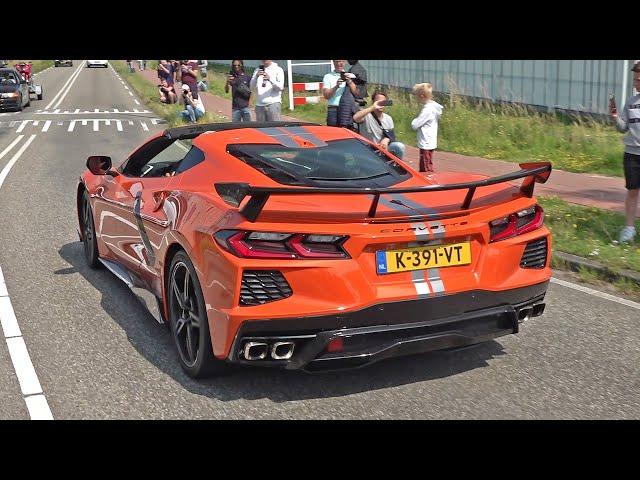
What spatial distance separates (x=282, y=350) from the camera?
4.24m

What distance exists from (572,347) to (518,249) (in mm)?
1082

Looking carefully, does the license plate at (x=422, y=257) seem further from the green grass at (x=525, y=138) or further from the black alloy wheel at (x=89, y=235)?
the green grass at (x=525, y=138)

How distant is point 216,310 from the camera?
433 cm

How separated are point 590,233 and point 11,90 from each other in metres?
28.0

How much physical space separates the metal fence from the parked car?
48.9ft

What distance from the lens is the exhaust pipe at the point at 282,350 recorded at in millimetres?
4219

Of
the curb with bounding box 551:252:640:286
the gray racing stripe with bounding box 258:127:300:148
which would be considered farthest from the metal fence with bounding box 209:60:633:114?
the gray racing stripe with bounding box 258:127:300:148

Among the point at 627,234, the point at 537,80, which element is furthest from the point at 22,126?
the point at 627,234

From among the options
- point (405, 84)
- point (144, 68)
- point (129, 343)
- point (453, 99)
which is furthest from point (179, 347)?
point (144, 68)

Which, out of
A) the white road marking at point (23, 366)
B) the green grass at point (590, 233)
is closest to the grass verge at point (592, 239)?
the green grass at point (590, 233)

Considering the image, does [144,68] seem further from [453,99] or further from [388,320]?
[388,320]

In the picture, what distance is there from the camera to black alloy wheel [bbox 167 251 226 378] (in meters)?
4.58

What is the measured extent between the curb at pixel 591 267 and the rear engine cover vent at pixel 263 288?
378cm
